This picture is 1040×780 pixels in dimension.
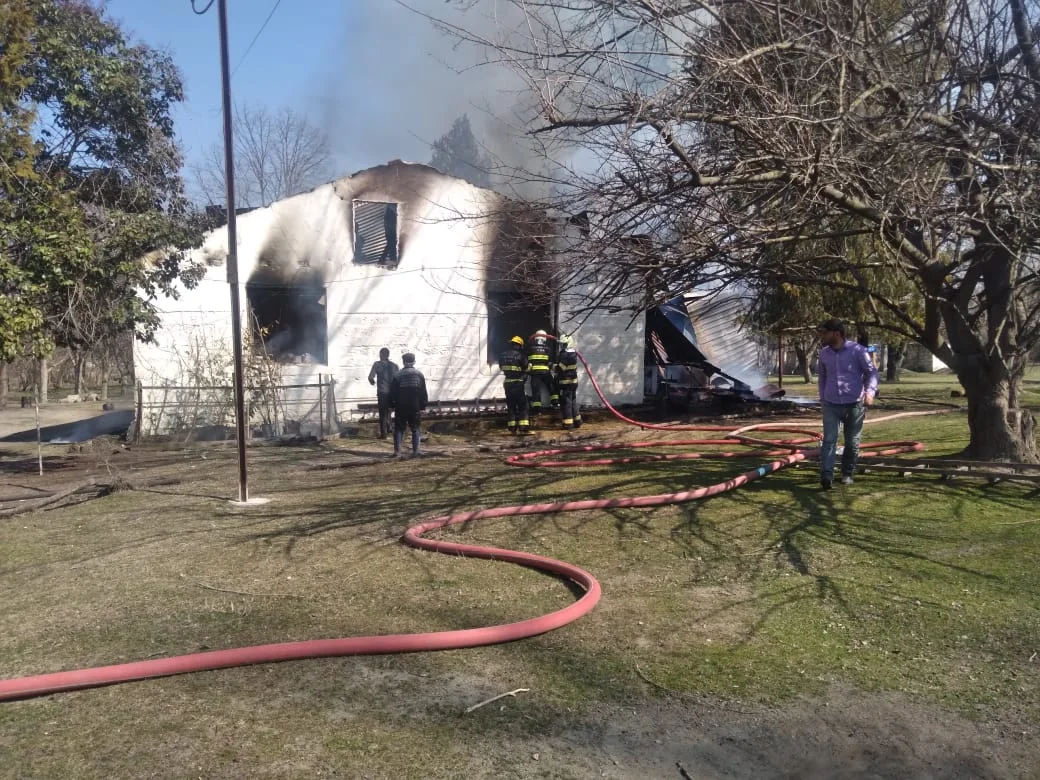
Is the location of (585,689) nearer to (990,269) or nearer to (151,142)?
(990,269)

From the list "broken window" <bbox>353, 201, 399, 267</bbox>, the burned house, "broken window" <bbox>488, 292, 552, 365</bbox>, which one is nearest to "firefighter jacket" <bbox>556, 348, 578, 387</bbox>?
the burned house

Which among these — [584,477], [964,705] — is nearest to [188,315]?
[584,477]

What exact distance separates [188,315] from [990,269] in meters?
12.7

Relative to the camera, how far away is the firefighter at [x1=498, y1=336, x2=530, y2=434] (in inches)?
546

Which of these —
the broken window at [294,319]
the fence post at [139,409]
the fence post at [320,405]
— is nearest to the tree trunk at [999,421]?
the fence post at [320,405]

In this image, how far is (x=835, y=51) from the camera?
665cm

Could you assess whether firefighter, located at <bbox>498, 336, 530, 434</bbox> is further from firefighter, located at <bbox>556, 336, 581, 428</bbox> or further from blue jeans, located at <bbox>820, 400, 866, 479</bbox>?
blue jeans, located at <bbox>820, 400, 866, 479</bbox>

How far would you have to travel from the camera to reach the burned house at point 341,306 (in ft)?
48.2

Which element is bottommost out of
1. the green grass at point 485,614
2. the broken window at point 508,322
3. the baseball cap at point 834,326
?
the green grass at point 485,614

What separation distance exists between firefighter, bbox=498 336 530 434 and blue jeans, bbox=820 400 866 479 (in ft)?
22.3

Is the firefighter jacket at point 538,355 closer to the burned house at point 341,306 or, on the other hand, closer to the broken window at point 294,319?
the burned house at point 341,306

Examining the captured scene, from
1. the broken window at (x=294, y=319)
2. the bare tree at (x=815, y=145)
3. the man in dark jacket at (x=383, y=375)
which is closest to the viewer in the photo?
the bare tree at (x=815, y=145)

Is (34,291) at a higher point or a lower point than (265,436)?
higher

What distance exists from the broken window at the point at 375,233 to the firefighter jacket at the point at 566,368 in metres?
4.19
